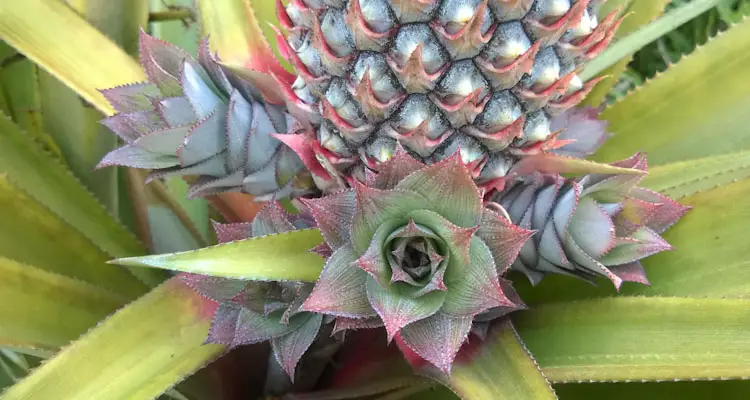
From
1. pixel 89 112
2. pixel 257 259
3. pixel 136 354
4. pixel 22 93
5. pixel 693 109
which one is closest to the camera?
pixel 257 259

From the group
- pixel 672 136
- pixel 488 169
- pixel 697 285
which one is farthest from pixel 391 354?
pixel 672 136

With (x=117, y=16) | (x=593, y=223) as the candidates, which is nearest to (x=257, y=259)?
(x=593, y=223)

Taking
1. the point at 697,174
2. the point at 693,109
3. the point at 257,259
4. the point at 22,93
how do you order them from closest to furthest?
1. the point at 257,259
2. the point at 697,174
3. the point at 693,109
4. the point at 22,93

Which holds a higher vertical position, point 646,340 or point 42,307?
point 42,307

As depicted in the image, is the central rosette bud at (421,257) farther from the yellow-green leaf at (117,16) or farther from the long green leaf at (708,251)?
the yellow-green leaf at (117,16)

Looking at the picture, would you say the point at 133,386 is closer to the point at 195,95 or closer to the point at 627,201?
the point at 195,95

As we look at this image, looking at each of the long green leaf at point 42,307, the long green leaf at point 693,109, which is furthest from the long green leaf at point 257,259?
the long green leaf at point 693,109

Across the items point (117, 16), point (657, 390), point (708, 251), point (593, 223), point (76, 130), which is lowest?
point (657, 390)

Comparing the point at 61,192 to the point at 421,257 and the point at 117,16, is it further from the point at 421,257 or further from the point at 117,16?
the point at 421,257
